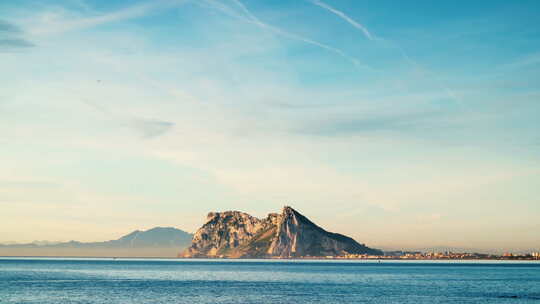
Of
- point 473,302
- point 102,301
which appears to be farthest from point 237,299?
point 473,302

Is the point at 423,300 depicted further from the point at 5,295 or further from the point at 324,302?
the point at 5,295

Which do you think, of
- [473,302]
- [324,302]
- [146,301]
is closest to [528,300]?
[473,302]

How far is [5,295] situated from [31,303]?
20.8 meters

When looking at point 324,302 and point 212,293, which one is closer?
point 324,302

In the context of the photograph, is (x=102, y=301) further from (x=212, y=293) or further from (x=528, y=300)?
(x=528, y=300)

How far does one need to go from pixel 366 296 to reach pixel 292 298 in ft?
66.9

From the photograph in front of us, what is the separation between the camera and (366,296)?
142m

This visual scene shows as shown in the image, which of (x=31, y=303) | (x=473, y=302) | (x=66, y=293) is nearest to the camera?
(x=31, y=303)

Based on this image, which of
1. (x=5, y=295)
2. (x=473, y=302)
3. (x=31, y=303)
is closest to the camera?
(x=31, y=303)

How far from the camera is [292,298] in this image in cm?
13125

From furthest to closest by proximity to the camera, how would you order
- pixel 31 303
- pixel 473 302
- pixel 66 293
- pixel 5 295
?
1. pixel 66 293
2. pixel 5 295
3. pixel 473 302
4. pixel 31 303

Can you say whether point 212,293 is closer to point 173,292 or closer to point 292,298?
point 173,292

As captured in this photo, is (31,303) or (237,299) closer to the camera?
(31,303)

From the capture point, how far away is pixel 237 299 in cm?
12862
